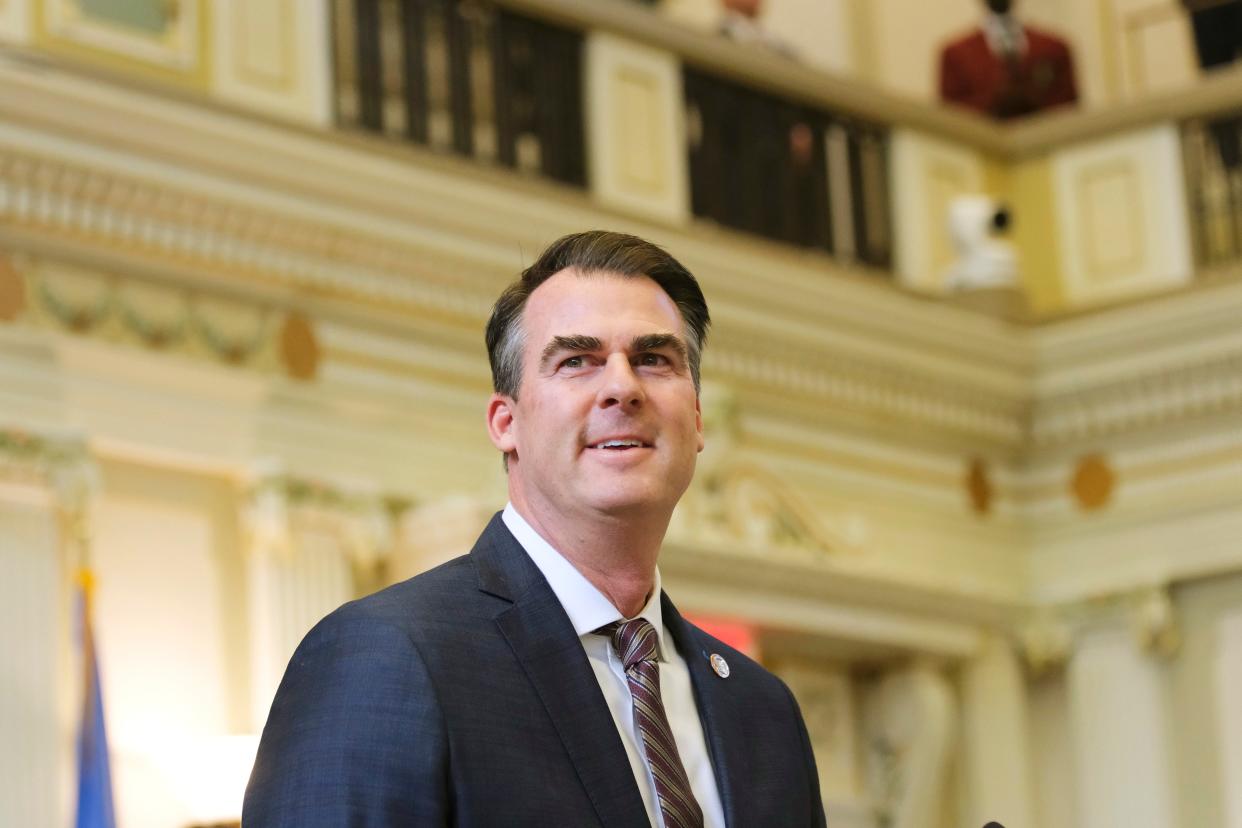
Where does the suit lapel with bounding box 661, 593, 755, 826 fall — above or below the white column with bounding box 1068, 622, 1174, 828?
below

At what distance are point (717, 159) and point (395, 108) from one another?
4.51 feet

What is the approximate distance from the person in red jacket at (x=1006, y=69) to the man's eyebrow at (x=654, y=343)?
708 centimetres

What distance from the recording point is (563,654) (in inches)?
103

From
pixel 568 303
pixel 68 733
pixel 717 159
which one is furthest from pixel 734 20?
pixel 568 303

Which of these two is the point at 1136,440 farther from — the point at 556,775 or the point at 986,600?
the point at 556,775

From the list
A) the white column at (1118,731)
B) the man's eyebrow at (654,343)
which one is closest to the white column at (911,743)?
the white column at (1118,731)

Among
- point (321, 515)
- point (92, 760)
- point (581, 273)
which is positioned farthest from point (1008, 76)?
point (581, 273)

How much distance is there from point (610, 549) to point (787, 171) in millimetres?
6150

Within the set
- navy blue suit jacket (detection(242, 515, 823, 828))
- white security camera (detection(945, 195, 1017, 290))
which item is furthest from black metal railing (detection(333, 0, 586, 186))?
navy blue suit jacket (detection(242, 515, 823, 828))

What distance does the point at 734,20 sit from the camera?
9070mm

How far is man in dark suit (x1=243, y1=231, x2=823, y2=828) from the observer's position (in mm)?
2465

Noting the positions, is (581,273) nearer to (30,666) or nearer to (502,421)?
(502,421)

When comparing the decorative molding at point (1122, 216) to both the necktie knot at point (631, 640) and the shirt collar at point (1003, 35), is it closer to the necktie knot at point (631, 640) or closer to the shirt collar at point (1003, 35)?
the shirt collar at point (1003, 35)

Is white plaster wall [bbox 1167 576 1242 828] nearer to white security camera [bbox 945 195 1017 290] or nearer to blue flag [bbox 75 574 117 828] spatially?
white security camera [bbox 945 195 1017 290]
